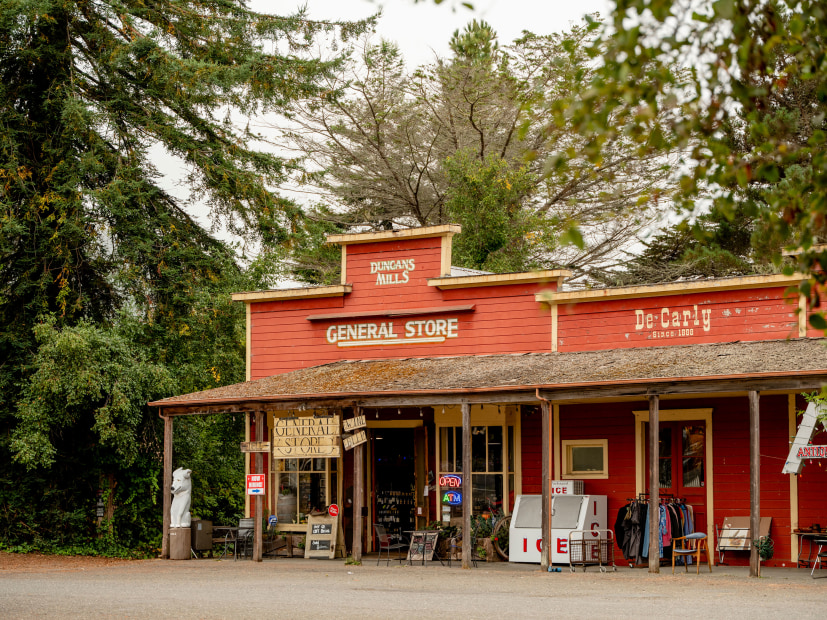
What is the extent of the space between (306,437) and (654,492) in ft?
20.3

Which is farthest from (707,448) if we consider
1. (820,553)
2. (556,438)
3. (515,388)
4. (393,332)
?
(393,332)

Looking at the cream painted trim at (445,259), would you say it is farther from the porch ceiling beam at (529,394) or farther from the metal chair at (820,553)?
the metal chair at (820,553)

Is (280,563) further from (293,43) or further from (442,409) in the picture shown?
(293,43)

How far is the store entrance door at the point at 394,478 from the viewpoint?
19.8m

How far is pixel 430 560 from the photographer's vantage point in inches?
682

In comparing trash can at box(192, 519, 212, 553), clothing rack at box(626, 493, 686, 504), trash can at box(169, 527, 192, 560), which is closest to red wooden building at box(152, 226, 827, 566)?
clothing rack at box(626, 493, 686, 504)

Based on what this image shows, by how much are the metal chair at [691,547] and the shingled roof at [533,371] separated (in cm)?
227

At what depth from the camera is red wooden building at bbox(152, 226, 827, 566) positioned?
15.6m

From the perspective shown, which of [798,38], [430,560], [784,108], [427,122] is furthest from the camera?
[427,122]

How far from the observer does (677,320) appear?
17.5m

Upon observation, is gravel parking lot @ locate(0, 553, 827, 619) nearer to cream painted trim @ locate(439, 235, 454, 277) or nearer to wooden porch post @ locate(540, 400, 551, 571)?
wooden porch post @ locate(540, 400, 551, 571)

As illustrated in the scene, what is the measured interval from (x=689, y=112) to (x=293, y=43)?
21.1 meters

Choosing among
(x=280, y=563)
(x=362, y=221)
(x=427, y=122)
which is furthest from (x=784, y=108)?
(x=280, y=563)

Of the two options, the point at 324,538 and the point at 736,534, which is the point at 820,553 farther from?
the point at 324,538
